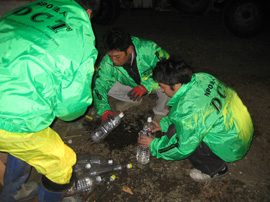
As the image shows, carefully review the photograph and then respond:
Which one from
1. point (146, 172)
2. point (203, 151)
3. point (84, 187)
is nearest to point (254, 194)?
point (203, 151)

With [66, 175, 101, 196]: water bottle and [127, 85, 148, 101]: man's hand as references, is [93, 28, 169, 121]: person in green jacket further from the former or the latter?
[66, 175, 101, 196]: water bottle

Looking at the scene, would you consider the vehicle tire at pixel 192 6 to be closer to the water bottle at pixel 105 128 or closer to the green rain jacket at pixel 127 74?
the green rain jacket at pixel 127 74

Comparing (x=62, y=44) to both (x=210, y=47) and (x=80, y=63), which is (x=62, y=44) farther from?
(x=210, y=47)

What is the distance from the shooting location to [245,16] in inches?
214

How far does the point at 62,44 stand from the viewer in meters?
1.33

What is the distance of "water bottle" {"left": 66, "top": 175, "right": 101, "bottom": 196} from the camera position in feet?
7.74

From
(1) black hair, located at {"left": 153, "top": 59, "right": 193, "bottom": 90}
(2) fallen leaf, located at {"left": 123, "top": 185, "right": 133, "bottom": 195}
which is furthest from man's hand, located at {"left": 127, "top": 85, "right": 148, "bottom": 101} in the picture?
A: (2) fallen leaf, located at {"left": 123, "top": 185, "right": 133, "bottom": 195}

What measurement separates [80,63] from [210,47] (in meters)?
4.88

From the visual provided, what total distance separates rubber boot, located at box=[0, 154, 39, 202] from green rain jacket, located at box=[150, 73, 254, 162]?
65.1 inches

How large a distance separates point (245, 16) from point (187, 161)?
5004 millimetres

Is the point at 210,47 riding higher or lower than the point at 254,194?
higher

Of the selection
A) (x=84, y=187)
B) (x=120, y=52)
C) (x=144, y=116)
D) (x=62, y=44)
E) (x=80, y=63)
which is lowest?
(x=84, y=187)

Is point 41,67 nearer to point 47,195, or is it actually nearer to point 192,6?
point 47,195

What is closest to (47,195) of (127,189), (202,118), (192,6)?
(127,189)
